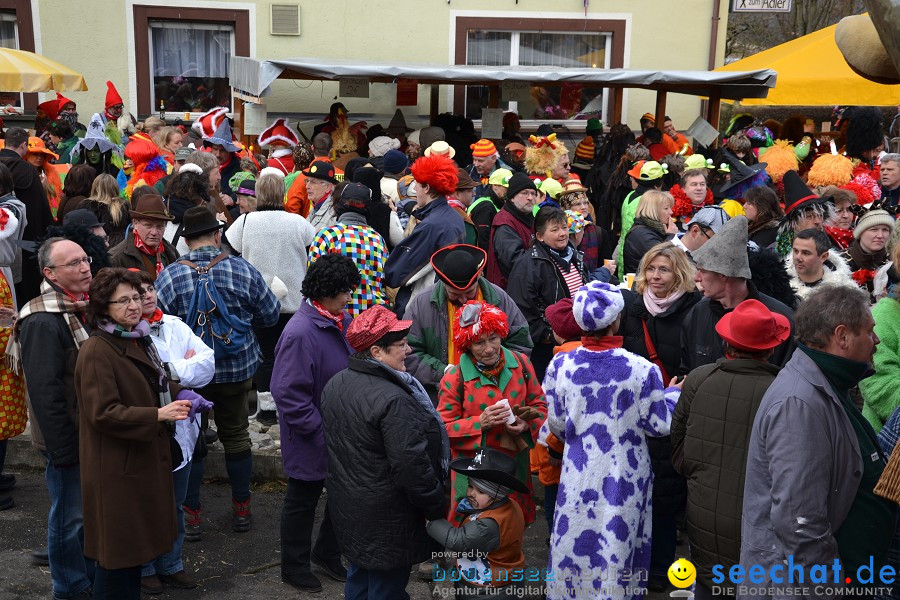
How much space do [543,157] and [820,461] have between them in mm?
7226

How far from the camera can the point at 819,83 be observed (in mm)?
12719

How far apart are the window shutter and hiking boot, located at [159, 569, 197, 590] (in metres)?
11.0

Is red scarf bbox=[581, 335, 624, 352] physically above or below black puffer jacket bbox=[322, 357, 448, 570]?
above

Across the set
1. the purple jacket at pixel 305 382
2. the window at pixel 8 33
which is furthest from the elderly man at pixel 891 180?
the window at pixel 8 33

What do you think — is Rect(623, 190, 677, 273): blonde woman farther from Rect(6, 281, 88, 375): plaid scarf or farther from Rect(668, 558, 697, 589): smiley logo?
Rect(6, 281, 88, 375): plaid scarf

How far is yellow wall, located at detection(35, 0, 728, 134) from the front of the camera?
559 inches

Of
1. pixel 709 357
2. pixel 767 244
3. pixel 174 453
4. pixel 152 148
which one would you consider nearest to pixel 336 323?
pixel 174 453

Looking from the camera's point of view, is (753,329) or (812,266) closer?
(753,329)

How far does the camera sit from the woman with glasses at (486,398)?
181 inches

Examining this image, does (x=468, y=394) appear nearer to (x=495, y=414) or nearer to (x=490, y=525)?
(x=495, y=414)

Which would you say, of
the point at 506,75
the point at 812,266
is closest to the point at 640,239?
the point at 812,266

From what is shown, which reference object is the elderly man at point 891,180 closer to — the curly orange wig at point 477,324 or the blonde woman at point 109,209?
the curly orange wig at point 477,324

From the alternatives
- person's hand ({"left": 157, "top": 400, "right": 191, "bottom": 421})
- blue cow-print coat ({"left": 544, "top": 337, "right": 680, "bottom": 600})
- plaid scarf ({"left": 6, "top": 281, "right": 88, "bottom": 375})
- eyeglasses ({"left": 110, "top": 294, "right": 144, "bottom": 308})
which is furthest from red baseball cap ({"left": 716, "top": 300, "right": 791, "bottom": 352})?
plaid scarf ({"left": 6, "top": 281, "right": 88, "bottom": 375})

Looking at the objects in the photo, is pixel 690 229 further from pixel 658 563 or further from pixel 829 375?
pixel 829 375
